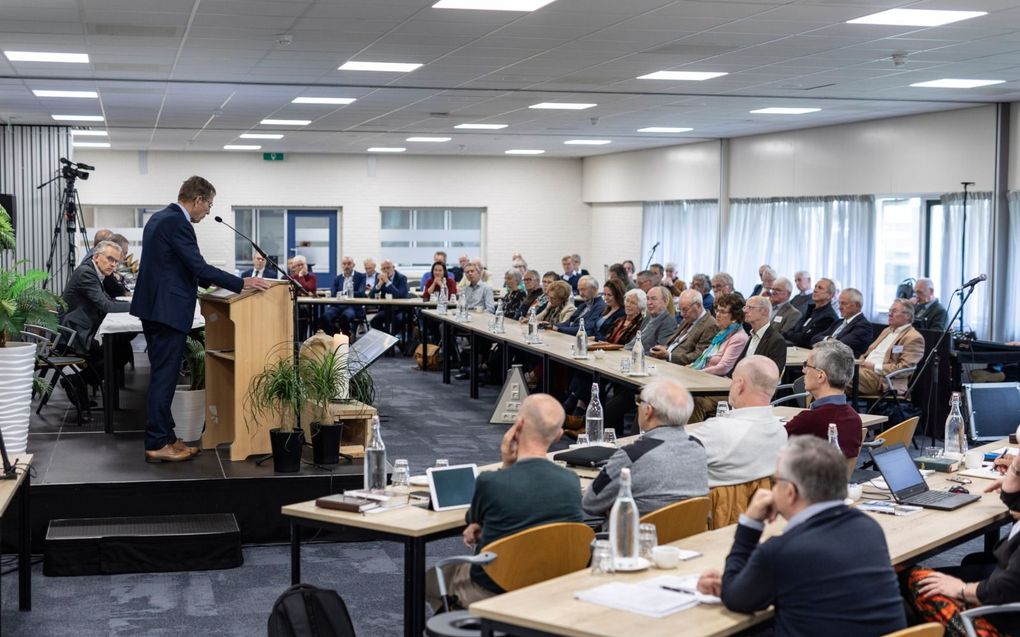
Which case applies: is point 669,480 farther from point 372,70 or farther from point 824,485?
point 372,70

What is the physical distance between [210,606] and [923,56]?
687cm

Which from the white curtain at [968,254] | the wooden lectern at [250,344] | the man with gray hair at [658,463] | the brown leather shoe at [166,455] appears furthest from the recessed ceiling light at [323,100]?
the man with gray hair at [658,463]

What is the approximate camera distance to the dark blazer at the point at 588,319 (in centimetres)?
1188

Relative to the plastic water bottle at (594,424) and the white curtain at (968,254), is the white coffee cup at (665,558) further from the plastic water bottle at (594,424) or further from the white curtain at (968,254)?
the white curtain at (968,254)

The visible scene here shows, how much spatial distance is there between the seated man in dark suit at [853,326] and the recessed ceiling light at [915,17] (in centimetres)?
308

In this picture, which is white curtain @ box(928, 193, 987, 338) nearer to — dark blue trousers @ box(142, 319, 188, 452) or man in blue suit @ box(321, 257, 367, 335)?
man in blue suit @ box(321, 257, 367, 335)

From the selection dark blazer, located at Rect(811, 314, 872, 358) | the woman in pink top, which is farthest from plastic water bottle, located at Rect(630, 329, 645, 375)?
dark blazer, located at Rect(811, 314, 872, 358)

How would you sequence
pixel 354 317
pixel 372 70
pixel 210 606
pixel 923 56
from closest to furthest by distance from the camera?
pixel 210 606, pixel 923 56, pixel 372 70, pixel 354 317

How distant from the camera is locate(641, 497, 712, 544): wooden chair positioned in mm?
3977

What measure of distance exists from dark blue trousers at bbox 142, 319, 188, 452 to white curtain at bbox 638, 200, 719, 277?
41.8 ft

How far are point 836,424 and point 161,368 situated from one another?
3619 millimetres

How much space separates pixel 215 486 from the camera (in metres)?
6.38

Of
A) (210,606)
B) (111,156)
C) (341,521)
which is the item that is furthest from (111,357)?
(111,156)

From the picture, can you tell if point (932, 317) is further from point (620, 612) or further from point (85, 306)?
point (620, 612)
